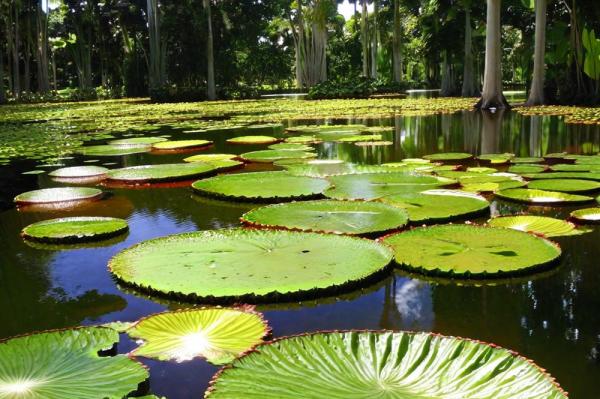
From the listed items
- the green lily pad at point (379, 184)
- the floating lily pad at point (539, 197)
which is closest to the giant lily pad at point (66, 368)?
the green lily pad at point (379, 184)

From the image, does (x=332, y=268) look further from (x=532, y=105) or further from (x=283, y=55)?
(x=283, y=55)

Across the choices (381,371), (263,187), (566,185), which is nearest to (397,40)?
(566,185)

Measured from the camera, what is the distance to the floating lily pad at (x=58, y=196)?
4.25m

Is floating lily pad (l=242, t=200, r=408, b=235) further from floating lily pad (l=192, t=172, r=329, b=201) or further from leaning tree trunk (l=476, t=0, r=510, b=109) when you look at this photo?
leaning tree trunk (l=476, t=0, r=510, b=109)

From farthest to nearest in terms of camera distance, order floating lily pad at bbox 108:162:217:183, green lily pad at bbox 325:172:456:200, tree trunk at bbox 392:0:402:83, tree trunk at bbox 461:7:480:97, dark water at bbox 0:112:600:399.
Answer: tree trunk at bbox 392:0:402:83, tree trunk at bbox 461:7:480:97, floating lily pad at bbox 108:162:217:183, green lily pad at bbox 325:172:456:200, dark water at bbox 0:112:600:399

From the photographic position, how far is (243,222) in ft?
11.4

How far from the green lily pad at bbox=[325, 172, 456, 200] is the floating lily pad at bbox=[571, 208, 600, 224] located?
1040 millimetres

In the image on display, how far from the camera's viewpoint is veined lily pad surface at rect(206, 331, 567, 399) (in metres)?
1.43

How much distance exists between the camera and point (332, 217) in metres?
3.28

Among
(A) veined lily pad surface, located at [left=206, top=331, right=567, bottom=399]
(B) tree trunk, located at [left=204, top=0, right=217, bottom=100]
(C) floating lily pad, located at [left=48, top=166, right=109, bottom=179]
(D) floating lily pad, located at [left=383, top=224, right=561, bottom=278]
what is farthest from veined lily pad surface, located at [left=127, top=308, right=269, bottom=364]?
(B) tree trunk, located at [left=204, top=0, right=217, bottom=100]

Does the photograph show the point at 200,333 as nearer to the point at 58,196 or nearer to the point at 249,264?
the point at 249,264

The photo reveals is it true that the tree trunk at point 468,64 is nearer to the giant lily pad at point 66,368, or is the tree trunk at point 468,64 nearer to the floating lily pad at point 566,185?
the floating lily pad at point 566,185

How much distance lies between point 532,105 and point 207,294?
49.4ft

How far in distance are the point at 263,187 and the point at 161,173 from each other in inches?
51.0
